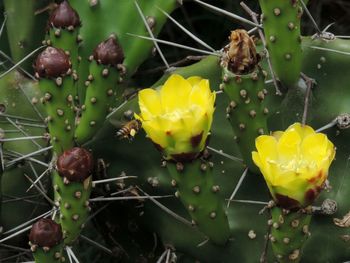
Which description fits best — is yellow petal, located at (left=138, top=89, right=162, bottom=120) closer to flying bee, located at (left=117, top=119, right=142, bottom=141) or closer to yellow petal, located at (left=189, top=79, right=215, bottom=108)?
Answer: yellow petal, located at (left=189, top=79, right=215, bottom=108)

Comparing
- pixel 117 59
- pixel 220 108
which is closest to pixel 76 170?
pixel 117 59

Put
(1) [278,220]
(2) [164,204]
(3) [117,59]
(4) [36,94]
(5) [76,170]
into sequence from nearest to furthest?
1. (1) [278,220]
2. (5) [76,170]
3. (3) [117,59]
4. (2) [164,204]
5. (4) [36,94]

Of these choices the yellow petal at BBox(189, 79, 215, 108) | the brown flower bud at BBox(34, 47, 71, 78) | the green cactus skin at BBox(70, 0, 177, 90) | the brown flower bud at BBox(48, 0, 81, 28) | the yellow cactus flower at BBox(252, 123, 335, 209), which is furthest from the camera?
the green cactus skin at BBox(70, 0, 177, 90)

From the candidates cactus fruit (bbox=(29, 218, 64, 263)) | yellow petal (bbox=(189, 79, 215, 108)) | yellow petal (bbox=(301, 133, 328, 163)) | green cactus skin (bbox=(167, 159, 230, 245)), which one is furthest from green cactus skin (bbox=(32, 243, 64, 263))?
yellow petal (bbox=(301, 133, 328, 163))

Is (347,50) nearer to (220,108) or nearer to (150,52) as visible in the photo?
(220,108)

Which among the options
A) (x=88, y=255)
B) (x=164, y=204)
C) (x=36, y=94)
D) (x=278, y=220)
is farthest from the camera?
(x=88, y=255)

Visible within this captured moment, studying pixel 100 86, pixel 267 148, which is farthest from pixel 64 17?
pixel 267 148
